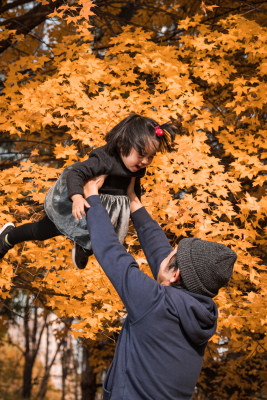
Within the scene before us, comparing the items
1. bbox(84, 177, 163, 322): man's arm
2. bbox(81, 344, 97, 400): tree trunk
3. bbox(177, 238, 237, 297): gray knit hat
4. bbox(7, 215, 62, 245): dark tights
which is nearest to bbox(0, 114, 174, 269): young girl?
bbox(7, 215, 62, 245): dark tights

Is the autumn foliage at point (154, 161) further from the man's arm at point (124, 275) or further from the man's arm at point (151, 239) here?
the man's arm at point (124, 275)

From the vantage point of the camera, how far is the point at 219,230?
3801mm

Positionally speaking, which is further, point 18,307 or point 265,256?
point 18,307

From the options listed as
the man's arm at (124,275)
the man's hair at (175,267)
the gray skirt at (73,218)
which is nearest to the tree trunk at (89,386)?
the gray skirt at (73,218)

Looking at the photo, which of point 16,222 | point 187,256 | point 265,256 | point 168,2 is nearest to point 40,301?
point 16,222

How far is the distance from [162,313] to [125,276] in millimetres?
200

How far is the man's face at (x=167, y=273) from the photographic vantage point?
64.6 inches

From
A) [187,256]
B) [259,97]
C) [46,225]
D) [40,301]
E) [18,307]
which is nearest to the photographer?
[187,256]

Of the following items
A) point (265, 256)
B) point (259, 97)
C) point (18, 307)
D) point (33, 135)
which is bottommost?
point (18, 307)

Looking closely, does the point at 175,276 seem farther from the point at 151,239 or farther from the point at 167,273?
the point at 151,239

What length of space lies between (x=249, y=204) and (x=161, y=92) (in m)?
1.58

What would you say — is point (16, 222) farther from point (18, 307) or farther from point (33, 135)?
point (18, 307)

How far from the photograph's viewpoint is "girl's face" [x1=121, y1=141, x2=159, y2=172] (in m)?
2.06

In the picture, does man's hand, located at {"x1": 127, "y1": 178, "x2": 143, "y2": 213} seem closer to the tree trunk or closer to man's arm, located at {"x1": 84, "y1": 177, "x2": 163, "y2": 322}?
man's arm, located at {"x1": 84, "y1": 177, "x2": 163, "y2": 322}
